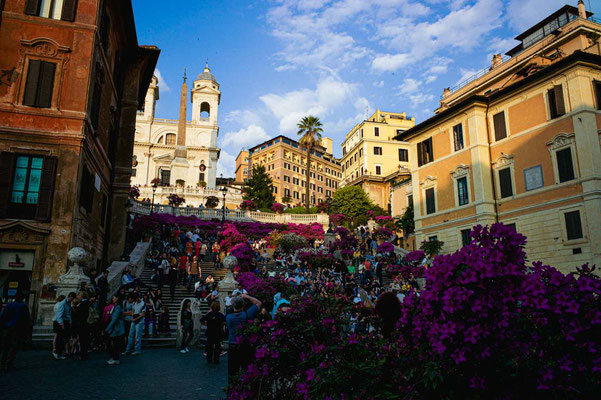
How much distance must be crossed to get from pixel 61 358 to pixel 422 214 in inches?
1036

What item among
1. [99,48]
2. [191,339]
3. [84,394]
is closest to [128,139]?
[99,48]

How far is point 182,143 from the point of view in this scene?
3169 inches

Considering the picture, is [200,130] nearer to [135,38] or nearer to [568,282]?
[135,38]

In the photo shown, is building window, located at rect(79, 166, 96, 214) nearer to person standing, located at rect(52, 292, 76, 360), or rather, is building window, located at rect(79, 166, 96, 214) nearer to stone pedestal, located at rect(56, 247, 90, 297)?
stone pedestal, located at rect(56, 247, 90, 297)

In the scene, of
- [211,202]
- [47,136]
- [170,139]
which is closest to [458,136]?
[47,136]

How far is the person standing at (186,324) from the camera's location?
12.6 meters

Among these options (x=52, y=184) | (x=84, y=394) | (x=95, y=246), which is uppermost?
(x=52, y=184)

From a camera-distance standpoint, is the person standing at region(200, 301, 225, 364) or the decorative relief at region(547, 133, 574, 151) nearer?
the person standing at region(200, 301, 225, 364)

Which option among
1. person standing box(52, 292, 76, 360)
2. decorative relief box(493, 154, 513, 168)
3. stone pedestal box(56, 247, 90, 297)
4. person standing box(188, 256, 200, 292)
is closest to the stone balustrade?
person standing box(188, 256, 200, 292)

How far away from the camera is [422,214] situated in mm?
31953

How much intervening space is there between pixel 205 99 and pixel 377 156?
37628 mm

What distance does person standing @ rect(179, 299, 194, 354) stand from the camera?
1260 cm

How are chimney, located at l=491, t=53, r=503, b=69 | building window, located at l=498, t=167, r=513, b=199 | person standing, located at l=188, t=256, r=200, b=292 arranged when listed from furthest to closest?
1. chimney, located at l=491, t=53, r=503, b=69
2. building window, located at l=498, t=167, r=513, b=199
3. person standing, located at l=188, t=256, r=200, b=292

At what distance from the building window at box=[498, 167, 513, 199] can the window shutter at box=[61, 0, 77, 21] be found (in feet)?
79.7
